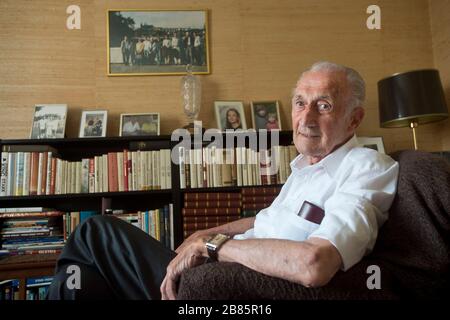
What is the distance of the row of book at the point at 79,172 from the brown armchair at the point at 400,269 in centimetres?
139

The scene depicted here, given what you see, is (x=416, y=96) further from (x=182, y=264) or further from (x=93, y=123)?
(x=93, y=123)

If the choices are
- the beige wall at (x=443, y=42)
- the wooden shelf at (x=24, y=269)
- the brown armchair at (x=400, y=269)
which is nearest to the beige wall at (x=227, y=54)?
the beige wall at (x=443, y=42)

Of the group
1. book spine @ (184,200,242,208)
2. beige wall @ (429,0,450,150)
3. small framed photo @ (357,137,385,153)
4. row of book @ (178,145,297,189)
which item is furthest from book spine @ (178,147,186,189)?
beige wall @ (429,0,450,150)

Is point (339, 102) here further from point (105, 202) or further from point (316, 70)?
point (105, 202)

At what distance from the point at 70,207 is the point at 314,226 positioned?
1864mm

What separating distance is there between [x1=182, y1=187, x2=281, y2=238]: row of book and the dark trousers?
0.92 metres

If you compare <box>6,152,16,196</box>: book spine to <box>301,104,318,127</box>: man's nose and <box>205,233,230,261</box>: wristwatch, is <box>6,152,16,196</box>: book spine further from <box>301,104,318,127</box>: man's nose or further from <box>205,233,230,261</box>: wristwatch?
<box>301,104,318,127</box>: man's nose

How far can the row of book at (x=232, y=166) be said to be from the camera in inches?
81.7

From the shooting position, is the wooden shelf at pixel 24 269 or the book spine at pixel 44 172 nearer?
the wooden shelf at pixel 24 269

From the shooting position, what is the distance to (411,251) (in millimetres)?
742

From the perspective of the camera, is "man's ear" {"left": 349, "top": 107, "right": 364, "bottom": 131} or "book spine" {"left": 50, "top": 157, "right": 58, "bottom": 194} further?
"book spine" {"left": 50, "top": 157, "right": 58, "bottom": 194}

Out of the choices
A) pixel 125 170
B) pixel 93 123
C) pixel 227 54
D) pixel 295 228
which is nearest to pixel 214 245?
pixel 295 228

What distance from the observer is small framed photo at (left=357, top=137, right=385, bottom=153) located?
2391 mm

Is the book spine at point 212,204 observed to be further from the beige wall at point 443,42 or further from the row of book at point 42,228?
the beige wall at point 443,42
